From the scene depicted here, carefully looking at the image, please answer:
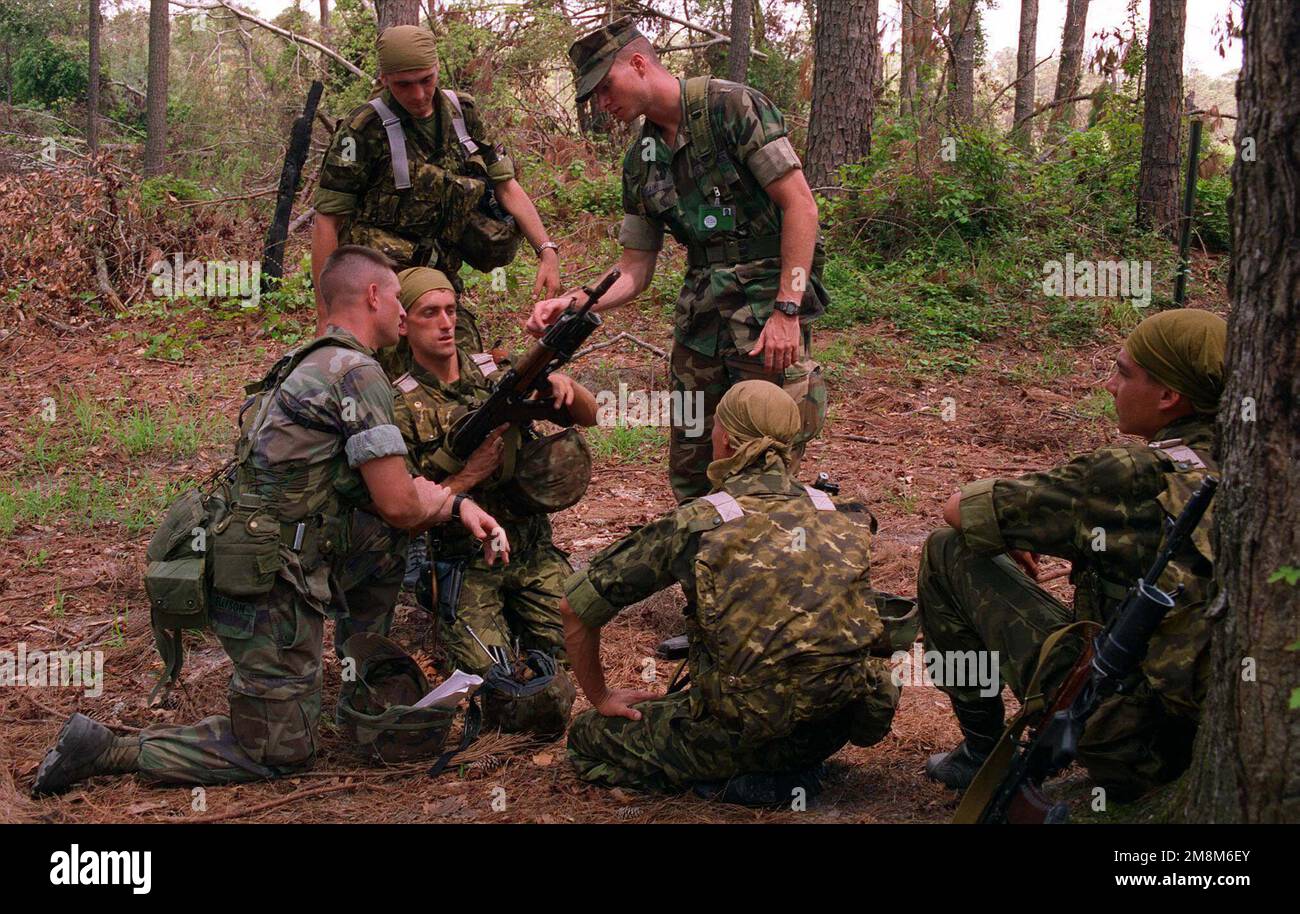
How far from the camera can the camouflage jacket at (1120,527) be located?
2951 millimetres

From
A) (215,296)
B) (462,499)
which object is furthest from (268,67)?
(462,499)

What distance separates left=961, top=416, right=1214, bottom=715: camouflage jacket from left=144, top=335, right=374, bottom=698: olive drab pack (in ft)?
7.24

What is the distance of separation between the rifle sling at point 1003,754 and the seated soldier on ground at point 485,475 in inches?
84.9

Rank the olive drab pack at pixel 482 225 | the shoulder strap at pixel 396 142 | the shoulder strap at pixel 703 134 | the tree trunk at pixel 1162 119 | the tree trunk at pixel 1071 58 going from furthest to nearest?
the tree trunk at pixel 1071 58
the tree trunk at pixel 1162 119
the olive drab pack at pixel 482 225
the shoulder strap at pixel 396 142
the shoulder strap at pixel 703 134

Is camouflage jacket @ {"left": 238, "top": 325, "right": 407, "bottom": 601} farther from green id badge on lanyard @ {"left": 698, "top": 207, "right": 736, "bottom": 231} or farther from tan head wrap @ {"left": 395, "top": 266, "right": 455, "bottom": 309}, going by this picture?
green id badge on lanyard @ {"left": 698, "top": 207, "right": 736, "bottom": 231}

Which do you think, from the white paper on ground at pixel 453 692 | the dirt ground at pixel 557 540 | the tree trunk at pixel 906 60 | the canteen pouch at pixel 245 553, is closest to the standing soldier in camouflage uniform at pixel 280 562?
the canteen pouch at pixel 245 553

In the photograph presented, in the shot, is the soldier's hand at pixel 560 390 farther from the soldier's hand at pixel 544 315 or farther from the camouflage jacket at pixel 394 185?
the camouflage jacket at pixel 394 185

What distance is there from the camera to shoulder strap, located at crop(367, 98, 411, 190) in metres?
5.59

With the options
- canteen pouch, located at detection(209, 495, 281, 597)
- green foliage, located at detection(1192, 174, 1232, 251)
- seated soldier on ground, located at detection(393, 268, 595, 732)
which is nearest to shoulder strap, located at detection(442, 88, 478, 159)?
seated soldier on ground, located at detection(393, 268, 595, 732)

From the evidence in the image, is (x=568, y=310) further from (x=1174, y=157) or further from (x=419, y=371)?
(x=1174, y=157)

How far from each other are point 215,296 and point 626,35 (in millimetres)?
6977

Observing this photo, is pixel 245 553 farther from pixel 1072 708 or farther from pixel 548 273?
pixel 1072 708

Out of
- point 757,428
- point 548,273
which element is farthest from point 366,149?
point 757,428

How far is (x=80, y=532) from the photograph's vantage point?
21.2ft
